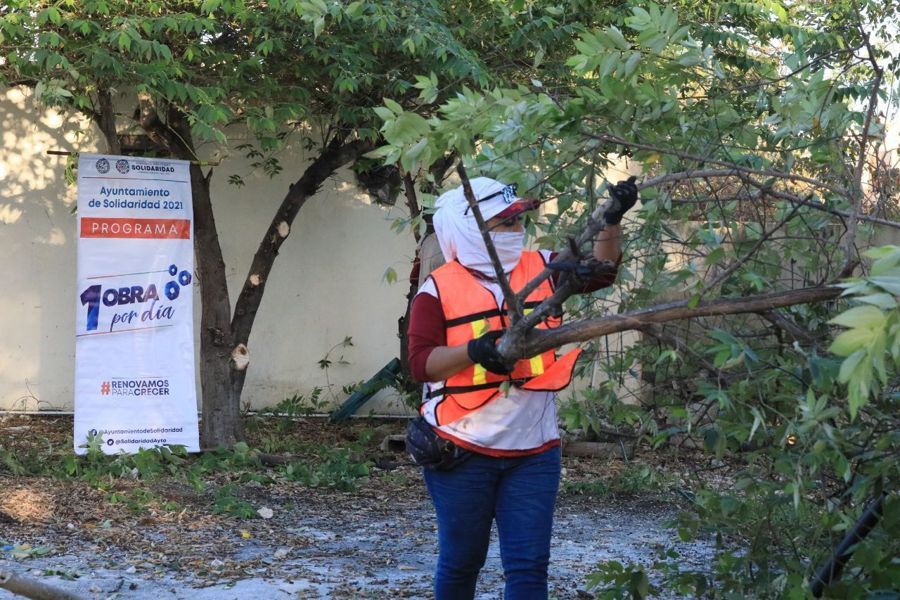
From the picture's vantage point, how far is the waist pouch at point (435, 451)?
3.64 m

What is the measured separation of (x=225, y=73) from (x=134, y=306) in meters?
1.84

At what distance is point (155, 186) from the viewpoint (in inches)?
325

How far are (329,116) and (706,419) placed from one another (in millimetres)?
5677

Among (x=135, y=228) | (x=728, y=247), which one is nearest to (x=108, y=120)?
(x=135, y=228)

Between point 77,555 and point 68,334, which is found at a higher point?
point 68,334

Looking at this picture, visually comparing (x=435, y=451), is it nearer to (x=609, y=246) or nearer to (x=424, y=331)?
(x=424, y=331)

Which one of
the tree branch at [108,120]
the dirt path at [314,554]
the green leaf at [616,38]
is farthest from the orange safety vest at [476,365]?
the tree branch at [108,120]

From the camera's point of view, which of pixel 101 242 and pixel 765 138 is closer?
pixel 765 138

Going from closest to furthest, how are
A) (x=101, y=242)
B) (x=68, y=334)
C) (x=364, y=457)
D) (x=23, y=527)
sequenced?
(x=23, y=527), (x=101, y=242), (x=364, y=457), (x=68, y=334)

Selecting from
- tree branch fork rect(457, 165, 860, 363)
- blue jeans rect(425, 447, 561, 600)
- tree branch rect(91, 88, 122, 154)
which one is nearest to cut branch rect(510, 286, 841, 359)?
tree branch fork rect(457, 165, 860, 363)

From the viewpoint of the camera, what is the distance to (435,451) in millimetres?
3633

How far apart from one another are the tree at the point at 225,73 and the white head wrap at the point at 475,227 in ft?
9.55

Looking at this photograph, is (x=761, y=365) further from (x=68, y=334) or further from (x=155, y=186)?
(x=68, y=334)

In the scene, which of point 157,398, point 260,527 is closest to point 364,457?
point 157,398
